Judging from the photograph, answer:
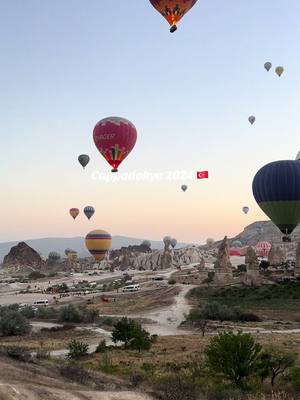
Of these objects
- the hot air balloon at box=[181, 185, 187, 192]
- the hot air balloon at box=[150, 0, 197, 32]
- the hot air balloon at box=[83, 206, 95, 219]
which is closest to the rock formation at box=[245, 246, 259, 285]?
the hot air balloon at box=[150, 0, 197, 32]

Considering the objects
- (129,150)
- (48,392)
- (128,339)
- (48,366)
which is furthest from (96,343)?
(129,150)

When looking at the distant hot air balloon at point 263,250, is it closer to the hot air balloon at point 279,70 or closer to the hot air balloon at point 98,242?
the hot air balloon at point 98,242

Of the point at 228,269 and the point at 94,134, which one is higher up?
the point at 94,134

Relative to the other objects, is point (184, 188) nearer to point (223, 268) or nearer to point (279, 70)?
point (279, 70)

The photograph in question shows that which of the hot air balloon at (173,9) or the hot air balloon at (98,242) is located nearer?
the hot air balloon at (173,9)

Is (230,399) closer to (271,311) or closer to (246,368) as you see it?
(246,368)

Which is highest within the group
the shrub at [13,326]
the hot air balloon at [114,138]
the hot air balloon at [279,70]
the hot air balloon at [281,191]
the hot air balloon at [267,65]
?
the hot air balloon at [267,65]

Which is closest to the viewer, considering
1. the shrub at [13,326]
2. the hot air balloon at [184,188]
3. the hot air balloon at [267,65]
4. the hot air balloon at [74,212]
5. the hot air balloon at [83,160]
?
the shrub at [13,326]

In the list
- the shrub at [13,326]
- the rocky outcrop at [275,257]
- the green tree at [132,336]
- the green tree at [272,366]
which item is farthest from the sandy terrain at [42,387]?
the rocky outcrop at [275,257]

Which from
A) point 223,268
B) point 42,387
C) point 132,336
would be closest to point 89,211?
point 223,268
